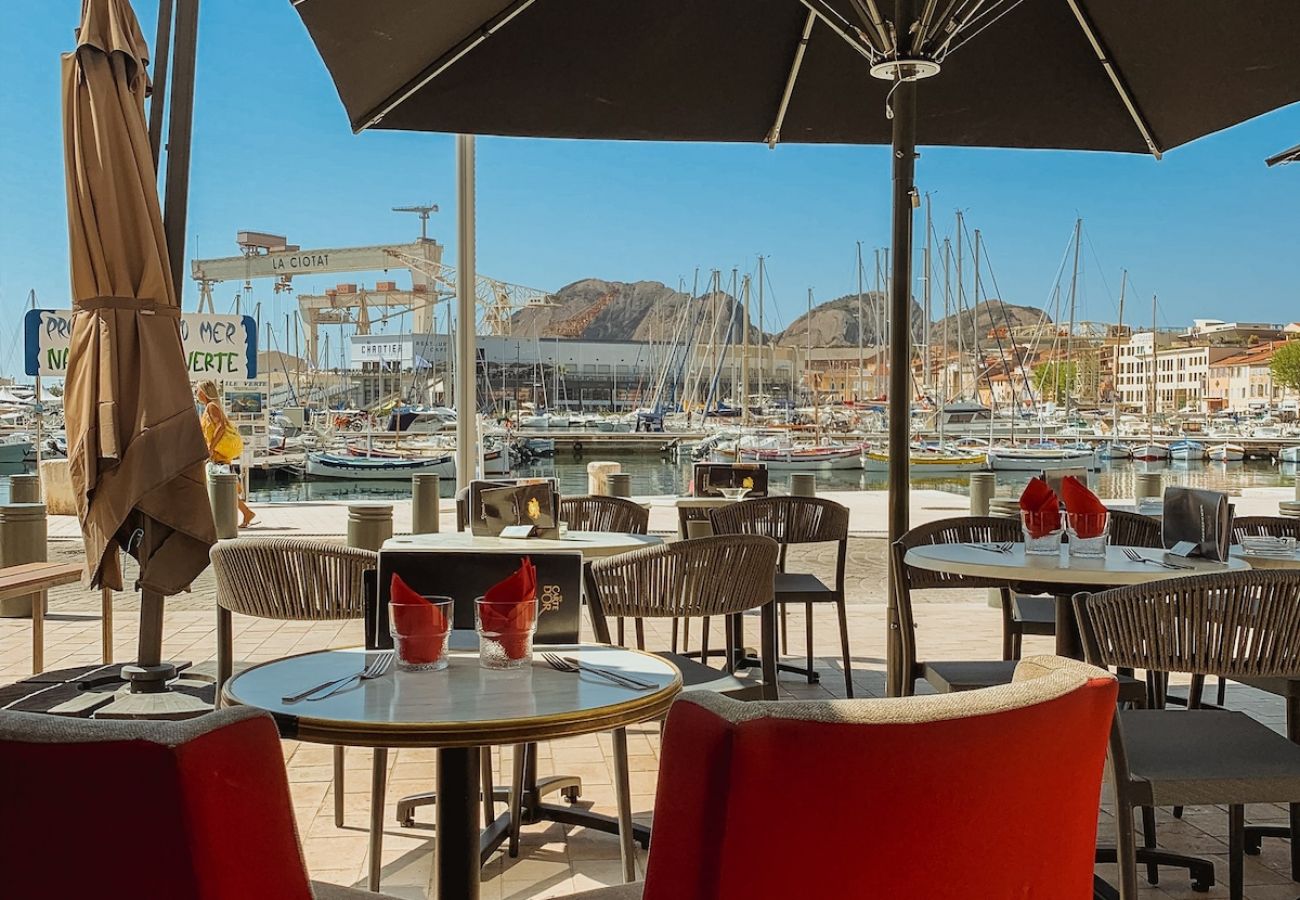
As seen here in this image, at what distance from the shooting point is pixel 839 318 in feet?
401

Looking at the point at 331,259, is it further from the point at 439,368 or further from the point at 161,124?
the point at 439,368

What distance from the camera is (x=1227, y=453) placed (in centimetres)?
4081

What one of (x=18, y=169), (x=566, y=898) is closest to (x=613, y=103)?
Result: (x=566, y=898)

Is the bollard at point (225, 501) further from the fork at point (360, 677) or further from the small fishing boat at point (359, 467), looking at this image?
the small fishing boat at point (359, 467)

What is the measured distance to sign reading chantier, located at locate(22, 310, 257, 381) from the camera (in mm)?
7926

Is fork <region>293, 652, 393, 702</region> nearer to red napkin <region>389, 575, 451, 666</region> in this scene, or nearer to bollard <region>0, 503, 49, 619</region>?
red napkin <region>389, 575, 451, 666</region>

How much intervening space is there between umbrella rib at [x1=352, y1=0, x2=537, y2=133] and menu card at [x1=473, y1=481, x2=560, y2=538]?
144 cm

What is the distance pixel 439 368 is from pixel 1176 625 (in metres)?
49.5

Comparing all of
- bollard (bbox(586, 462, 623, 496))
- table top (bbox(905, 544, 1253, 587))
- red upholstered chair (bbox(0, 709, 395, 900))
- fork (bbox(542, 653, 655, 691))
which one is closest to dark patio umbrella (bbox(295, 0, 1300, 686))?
table top (bbox(905, 544, 1253, 587))

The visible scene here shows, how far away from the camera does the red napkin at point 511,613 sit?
6.66ft

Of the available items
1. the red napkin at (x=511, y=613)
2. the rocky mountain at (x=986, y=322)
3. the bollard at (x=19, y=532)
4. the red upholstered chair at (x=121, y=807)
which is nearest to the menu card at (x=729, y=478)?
the bollard at (x=19, y=532)

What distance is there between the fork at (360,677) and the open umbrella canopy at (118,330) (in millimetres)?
2131

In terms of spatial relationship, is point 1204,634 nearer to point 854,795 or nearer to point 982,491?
point 854,795

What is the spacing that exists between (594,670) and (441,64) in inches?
102
